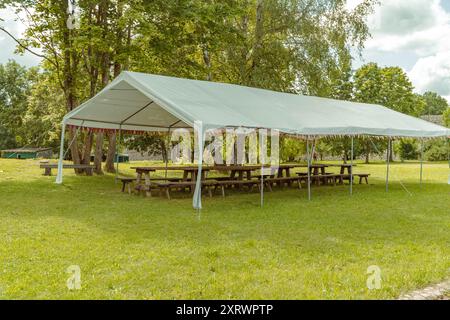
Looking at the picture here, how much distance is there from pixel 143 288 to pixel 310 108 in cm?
924

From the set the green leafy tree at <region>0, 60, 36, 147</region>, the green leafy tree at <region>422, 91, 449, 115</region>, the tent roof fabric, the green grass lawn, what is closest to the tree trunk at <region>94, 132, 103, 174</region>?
the tent roof fabric

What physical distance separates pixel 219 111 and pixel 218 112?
12 centimetres

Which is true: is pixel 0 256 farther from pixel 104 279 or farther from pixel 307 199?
pixel 307 199

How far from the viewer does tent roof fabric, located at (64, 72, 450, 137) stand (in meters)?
8.65

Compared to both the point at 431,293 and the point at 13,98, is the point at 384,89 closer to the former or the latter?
the point at 13,98

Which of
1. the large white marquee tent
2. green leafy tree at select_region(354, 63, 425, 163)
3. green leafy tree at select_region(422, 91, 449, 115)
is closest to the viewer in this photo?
A: the large white marquee tent

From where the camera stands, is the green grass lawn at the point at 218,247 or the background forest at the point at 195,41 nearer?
the green grass lawn at the point at 218,247

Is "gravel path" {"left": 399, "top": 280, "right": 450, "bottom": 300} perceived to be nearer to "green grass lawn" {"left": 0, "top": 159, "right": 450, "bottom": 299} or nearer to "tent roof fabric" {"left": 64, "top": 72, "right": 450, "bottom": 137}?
"green grass lawn" {"left": 0, "top": 159, "right": 450, "bottom": 299}

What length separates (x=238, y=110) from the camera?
9.56m

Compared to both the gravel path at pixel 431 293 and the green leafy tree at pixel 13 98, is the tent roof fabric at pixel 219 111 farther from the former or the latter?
the green leafy tree at pixel 13 98

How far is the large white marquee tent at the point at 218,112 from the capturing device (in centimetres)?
859

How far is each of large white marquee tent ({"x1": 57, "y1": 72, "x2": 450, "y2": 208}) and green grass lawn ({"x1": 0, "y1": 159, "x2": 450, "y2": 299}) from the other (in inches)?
55.1

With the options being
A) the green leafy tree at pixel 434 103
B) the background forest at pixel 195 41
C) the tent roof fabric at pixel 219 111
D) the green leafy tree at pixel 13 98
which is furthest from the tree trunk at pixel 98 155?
the green leafy tree at pixel 434 103
